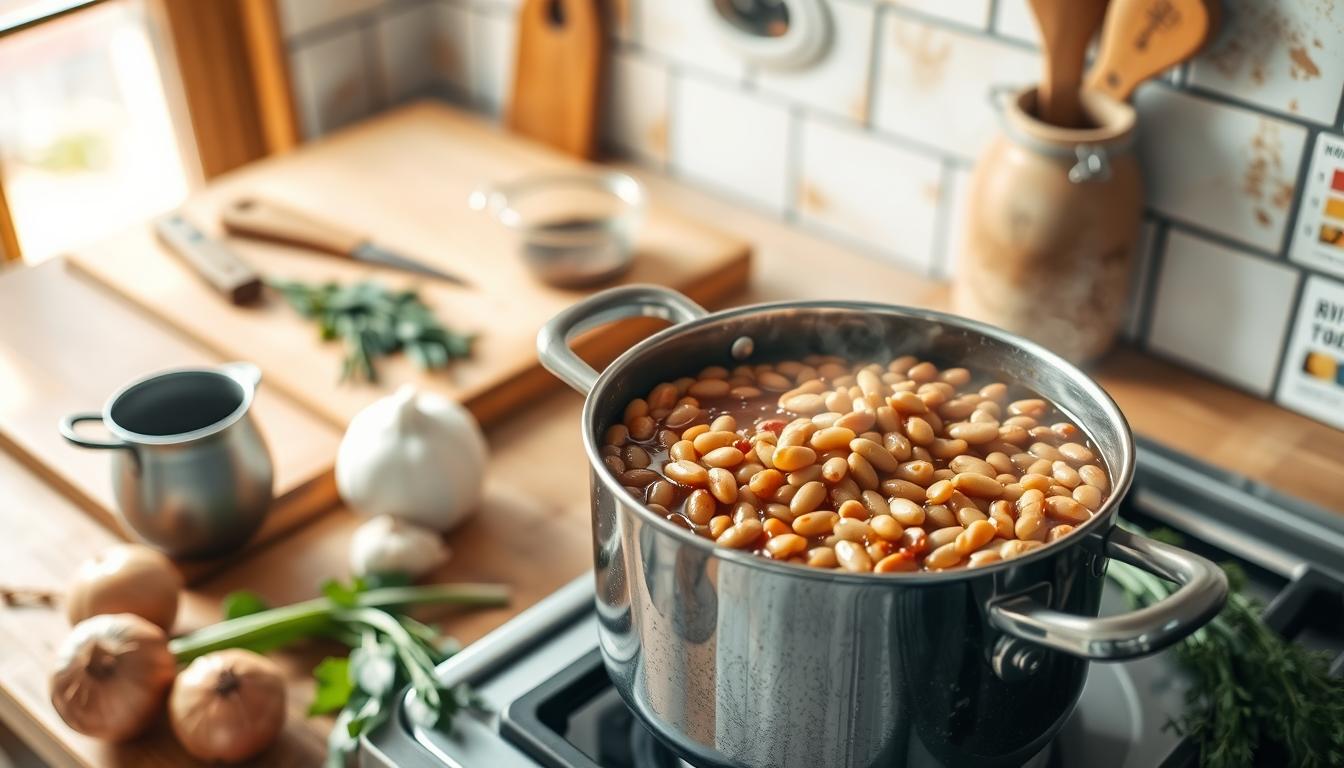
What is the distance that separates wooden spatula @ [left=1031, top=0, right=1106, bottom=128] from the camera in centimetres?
102

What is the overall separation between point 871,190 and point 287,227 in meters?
0.57

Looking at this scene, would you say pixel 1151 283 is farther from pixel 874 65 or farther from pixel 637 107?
pixel 637 107

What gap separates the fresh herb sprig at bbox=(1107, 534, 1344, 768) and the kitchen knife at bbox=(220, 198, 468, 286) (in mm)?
740

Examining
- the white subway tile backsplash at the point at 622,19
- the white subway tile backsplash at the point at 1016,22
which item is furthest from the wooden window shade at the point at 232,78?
the white subway tile backsplash at the point at 1016,22

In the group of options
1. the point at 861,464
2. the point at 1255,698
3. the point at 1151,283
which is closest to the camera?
the point at 861,464

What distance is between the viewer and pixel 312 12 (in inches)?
59.1

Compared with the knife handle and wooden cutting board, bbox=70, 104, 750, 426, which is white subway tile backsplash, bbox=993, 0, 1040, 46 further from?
the knife handle

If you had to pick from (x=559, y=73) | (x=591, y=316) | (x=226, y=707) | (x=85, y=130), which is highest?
(x=591, y=316)

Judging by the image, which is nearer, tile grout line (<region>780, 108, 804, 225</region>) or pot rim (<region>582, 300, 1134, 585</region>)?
pot rim (<region>582, 300, 1134, 585</region>)

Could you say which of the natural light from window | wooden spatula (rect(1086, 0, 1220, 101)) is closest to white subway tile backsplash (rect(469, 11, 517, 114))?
the natural light from window

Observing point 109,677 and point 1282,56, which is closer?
point 109,677

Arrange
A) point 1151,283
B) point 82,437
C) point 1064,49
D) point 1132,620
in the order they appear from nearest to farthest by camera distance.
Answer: point 1132,620 < point 82,437 < point 1064,49 < point 1151,283

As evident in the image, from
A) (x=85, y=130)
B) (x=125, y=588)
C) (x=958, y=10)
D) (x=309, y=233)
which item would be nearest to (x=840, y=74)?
(x=958, y=10)

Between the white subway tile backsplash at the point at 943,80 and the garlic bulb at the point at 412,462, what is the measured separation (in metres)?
0.51
